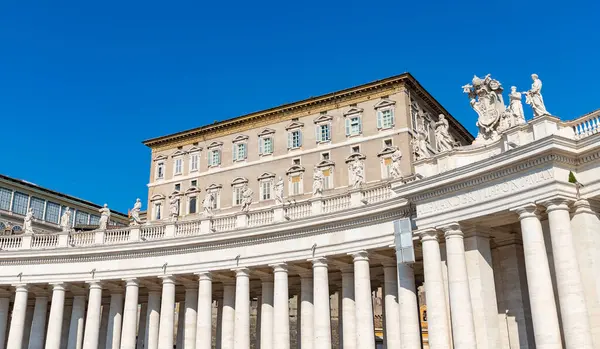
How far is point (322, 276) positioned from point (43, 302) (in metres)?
25.4

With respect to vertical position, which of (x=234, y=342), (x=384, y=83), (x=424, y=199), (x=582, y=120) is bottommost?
(x=234, y=342)

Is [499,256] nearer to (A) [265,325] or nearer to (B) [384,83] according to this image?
(A) [265,325]

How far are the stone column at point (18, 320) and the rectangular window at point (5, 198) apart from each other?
146 feet

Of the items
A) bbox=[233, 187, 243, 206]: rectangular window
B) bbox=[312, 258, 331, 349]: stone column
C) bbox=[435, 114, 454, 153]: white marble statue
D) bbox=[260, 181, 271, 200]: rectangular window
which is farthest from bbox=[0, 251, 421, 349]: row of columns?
bbox=[233, 187, 243, 206]: rectangular window

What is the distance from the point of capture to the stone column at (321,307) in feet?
121

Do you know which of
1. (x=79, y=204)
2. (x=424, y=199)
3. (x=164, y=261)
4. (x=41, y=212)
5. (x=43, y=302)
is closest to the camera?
(x=424, y=199)

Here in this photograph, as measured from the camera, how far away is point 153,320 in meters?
45.4

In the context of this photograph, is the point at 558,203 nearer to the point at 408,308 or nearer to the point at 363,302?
the point at 408,308

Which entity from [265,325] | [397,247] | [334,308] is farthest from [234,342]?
[334,308]

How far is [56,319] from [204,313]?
11771 millimetres

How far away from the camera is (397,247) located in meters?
33.2

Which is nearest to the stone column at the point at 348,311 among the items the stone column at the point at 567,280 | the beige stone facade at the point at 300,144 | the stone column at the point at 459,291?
the stone column at the point at 459,291

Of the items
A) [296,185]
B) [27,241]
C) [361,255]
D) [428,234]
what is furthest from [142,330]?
[428,234]

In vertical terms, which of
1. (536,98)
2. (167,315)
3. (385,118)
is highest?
(385,118)
